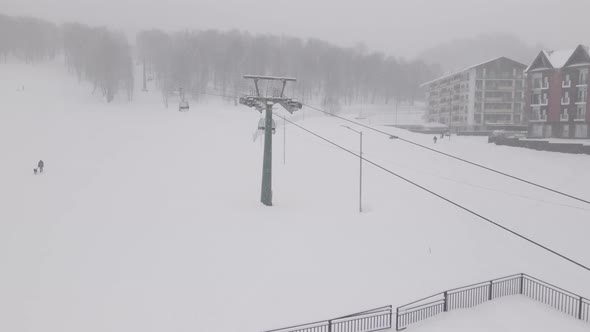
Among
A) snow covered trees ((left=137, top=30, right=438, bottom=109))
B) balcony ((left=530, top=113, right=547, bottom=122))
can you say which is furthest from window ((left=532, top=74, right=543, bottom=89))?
snow covered trees ((left=137, top=30, right=438, bottom=109))

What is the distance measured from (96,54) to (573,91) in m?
86.2

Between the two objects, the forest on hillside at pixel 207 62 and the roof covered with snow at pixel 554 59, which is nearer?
the roof covered with snow at pixel 554 59

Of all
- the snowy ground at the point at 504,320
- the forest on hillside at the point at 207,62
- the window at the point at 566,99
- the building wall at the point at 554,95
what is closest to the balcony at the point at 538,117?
the building wall at the point at 554,95

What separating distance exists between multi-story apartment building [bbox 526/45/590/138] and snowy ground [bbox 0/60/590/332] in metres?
13.5

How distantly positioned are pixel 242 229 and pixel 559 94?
197 ft

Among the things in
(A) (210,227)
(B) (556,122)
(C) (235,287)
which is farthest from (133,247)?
(B) (556,122)

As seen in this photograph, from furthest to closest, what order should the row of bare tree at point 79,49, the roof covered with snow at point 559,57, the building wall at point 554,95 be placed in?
1. the row of bare tree at point 79,49
2. the roof covered with snow at point 559,57
3. the building wall at point 554,95

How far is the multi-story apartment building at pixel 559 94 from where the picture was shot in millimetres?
62938

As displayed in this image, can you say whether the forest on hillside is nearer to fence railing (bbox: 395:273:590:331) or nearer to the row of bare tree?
the row of bare tree

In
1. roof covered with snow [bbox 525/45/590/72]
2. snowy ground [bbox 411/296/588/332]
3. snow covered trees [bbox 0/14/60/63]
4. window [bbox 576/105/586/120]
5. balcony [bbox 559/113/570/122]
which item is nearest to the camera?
snowy ground [bbox 411/296/588/332]

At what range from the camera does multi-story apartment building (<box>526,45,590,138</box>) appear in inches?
2478

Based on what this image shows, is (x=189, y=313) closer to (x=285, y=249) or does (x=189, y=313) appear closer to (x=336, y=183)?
(x=285, y=249)

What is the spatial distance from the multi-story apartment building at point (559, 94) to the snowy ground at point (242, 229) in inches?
531

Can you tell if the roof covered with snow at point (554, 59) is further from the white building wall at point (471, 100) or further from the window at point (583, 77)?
the white building wall at point (471, 100)
